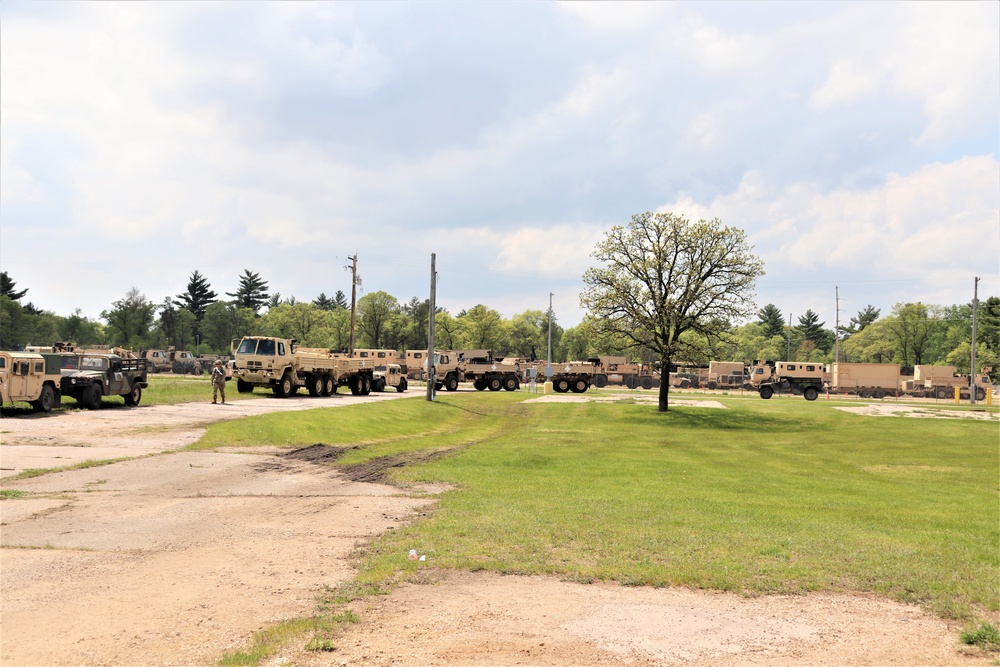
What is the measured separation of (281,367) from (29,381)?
14231 millimetres

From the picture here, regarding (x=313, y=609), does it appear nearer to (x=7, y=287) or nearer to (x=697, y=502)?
(x=697, y=502)

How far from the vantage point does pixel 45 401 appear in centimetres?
2530

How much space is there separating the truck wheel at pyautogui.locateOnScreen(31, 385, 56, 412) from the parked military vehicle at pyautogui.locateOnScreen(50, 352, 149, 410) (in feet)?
2.56

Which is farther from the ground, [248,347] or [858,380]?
[248,347]

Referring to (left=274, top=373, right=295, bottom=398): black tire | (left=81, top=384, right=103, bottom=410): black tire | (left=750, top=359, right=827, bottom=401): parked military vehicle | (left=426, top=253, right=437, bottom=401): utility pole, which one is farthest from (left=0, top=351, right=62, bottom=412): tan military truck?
(left=750, top=359, right=827, bottom=401): parked military vehicle

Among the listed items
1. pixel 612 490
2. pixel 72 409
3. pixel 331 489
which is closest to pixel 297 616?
pixel 331 489

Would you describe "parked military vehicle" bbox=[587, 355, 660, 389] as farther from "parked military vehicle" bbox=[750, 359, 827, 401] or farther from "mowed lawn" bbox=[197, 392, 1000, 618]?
"mowed lawn" bbox=[197, 392, 1000, 618]

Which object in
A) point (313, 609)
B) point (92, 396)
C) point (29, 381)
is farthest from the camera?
point (92, 396)

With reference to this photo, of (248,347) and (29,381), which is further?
(248,347)

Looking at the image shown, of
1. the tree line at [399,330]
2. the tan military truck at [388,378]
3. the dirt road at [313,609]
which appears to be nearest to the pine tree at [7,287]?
the tree line at [399,330]

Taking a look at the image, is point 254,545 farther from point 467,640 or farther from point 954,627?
point 954,627

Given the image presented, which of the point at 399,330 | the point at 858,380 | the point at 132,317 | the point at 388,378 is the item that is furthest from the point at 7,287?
the point at 858,380

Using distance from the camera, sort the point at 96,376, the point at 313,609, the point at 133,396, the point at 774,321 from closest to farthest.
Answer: the point at 313,609
the point at 96,376
the point at 133,396
the point at 774,321

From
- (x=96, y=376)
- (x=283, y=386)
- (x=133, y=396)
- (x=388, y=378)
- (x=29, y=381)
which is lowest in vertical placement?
(x=133, y=396)
